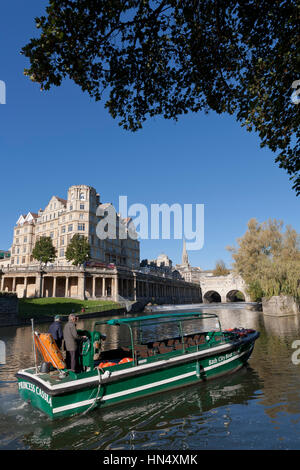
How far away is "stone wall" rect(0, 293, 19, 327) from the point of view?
31391 millimetres

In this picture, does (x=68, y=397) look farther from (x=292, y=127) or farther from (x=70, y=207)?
(x=70, y=207)

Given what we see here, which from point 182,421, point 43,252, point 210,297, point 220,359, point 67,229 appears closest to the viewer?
point 182,421

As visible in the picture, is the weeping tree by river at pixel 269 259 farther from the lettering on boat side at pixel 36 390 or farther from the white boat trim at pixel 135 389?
the lettering on boat side at pixel 36 390

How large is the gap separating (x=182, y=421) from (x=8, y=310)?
2906 centimetres

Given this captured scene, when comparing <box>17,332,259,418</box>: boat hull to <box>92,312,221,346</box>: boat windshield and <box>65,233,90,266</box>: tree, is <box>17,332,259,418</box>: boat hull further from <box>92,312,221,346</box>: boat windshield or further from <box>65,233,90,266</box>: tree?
<box>65,233,90,266</box>: tree

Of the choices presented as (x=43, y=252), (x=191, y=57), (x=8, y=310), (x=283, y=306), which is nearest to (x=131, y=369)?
(x=191, y=57)

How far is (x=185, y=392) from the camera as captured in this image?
35.1ft

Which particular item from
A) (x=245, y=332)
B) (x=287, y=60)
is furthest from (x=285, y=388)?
(x=287, y=60)

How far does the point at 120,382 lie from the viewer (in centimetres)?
935

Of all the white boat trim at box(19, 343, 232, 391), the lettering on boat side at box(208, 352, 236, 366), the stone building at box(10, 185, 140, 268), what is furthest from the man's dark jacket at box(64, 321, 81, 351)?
the stone building at box(10, 185, 140, 268)

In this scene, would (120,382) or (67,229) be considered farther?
(67,229)
